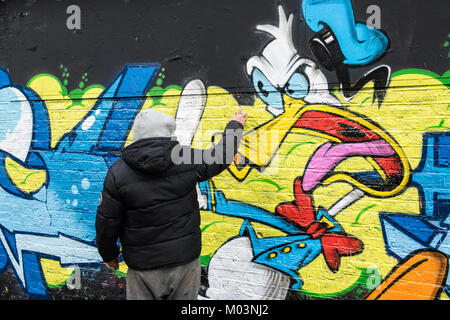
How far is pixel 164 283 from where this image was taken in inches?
86.4

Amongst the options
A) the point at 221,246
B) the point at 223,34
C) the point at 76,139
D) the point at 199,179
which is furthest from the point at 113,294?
the point at 223,34

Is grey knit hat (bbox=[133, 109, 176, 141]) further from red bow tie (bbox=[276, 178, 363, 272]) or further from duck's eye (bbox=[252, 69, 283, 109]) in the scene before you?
red bow tie (bbox=[276, 178, 363, 272])

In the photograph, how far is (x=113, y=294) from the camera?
3684 millimetres

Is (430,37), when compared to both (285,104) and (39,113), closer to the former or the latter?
(285,104)

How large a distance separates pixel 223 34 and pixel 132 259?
2137 mm

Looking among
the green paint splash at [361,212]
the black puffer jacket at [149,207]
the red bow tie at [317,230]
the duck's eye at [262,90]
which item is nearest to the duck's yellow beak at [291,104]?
the duck's eye at [262,90]

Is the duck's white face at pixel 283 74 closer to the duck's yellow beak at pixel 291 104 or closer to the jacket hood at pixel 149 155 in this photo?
the duck's yellow beak at pixel 291 104

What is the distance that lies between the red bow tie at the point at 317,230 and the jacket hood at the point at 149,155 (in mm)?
1399

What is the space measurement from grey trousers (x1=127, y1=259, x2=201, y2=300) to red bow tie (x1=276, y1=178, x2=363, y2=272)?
3.68ft

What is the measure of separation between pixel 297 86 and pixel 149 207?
5.50 feet

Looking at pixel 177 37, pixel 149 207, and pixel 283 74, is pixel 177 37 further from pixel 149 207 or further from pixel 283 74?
pixel 149 207

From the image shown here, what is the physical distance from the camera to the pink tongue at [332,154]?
2777 mm

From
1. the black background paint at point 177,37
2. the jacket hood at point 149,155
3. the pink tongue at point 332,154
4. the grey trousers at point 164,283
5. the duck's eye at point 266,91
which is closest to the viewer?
the jacket hood at point 149,155

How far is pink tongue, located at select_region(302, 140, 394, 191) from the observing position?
2777 millimetres
